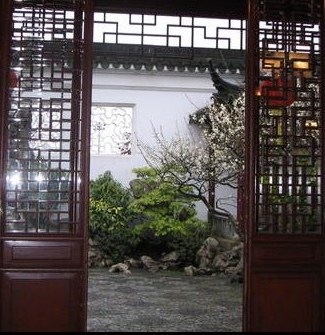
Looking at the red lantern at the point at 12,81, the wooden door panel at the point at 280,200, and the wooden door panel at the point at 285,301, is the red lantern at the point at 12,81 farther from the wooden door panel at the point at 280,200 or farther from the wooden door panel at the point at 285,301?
the wooden door panel at the point at 285,301

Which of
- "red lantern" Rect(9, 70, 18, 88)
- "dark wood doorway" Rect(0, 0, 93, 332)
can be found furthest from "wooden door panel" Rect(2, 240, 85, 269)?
"red lantern" Rect(9, 70, 18, 88)

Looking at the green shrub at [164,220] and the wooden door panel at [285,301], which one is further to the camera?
the green shrub at [164,220]

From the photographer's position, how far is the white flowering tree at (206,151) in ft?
25.0

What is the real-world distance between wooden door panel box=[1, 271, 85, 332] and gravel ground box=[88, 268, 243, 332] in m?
1.10

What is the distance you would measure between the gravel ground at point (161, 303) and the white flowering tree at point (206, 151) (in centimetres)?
118

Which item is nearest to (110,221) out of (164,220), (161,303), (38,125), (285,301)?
(164,220)

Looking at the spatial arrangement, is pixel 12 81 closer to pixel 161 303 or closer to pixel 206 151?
pixel 161 303

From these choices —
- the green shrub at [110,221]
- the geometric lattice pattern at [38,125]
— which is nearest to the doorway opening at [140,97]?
the green shrub at [110,221]

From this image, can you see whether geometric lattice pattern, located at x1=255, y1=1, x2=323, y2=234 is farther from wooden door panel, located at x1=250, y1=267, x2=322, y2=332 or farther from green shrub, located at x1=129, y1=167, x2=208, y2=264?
green shrub, located at x1=129, y1=167, x2=208, y2=264

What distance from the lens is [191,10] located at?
4340 millimetres

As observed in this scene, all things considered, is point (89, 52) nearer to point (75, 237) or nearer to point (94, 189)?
point (75, 237)

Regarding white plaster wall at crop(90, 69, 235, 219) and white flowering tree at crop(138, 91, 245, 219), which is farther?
white plaster wall at crop(90, 69, 235, 219)

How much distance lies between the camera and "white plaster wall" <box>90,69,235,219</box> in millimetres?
9664

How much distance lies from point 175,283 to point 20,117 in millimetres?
4105
